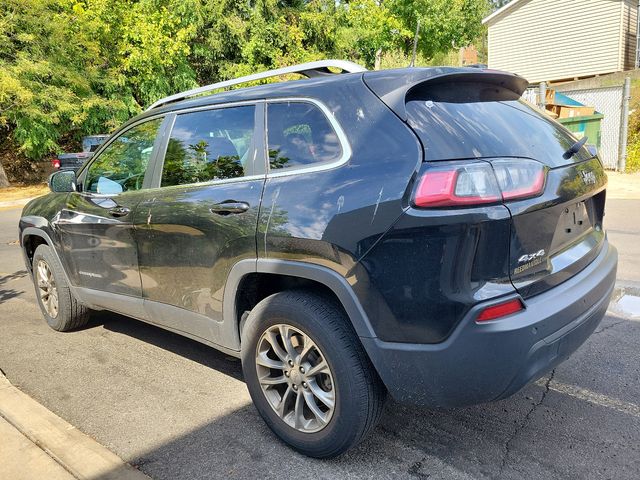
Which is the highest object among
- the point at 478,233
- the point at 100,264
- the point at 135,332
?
the point at 478,233

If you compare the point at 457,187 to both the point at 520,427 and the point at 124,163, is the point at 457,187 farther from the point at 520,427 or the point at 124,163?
the point at 124,163

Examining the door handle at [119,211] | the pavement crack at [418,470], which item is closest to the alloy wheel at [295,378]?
the pavement crack at [418,470]

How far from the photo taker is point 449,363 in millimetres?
2170

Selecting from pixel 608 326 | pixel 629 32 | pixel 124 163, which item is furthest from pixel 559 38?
pixel 124 163

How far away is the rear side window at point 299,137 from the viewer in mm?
2568

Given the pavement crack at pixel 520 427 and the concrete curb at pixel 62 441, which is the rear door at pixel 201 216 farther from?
the pavement crack at pixel 520 427

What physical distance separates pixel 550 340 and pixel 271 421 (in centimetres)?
146

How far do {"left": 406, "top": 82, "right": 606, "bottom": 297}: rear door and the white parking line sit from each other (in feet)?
3.05

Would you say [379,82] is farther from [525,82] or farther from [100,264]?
[100,264]

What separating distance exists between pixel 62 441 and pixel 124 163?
6.32 ft

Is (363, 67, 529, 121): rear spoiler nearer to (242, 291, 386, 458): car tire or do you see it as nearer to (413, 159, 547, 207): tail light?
(413, 159, 547, 207): tail light

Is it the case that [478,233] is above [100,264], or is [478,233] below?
above

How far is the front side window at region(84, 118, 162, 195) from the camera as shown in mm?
3650

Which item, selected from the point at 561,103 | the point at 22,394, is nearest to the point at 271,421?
the point at 22,394
